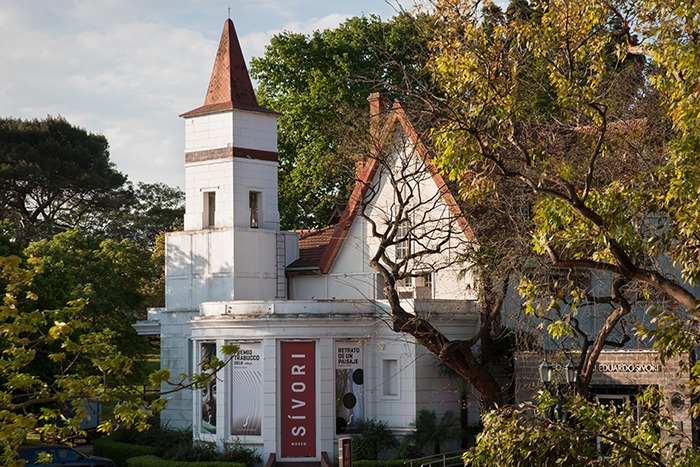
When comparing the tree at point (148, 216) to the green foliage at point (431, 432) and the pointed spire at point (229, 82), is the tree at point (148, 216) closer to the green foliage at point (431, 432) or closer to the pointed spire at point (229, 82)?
the pointed spire at point (229, 82)

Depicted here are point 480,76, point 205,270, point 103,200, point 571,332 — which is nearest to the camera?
point 480,76

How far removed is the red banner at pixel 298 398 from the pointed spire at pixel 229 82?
989 centimetres

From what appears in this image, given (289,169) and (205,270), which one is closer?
(205,270)

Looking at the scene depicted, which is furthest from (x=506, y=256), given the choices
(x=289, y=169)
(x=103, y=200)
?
(x=103, y=200)

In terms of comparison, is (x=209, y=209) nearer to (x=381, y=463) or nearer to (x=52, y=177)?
(x=381, y=463)

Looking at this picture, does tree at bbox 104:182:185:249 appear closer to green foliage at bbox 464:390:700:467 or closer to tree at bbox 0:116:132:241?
tree at bbox 0:116:132:241

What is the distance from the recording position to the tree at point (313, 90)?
48.1 m

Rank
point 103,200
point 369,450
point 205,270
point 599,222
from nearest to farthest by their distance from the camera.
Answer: point 599,222 → point 369,450 → point 205,270 → point 103,200

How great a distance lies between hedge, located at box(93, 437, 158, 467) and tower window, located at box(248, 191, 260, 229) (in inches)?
346

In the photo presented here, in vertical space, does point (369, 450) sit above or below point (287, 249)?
below

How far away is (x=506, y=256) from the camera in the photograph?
1021 inches

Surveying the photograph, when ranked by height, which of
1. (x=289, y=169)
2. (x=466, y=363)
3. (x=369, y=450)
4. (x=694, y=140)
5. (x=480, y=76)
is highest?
(x=289, y=169)

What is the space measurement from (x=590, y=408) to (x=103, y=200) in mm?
56596

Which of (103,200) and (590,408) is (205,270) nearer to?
(590,408)
